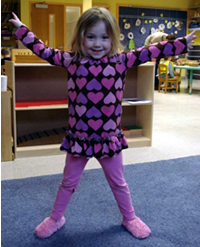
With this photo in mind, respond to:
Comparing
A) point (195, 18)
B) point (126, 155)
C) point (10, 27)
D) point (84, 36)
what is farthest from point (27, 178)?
point (195, 18)

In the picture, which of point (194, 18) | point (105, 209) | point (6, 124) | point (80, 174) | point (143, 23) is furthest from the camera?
point (194, 18)

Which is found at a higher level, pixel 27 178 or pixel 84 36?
pixel 84 36

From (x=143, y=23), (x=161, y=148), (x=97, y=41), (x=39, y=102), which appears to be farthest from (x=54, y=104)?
(x=143, y=23)

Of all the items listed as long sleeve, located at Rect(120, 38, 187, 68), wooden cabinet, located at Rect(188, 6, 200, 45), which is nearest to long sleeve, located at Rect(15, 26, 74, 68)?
long sleeve, located at Rect(120, 38, 187, 68)

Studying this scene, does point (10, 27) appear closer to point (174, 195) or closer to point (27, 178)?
point (27, 178)

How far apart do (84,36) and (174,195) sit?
108 cm

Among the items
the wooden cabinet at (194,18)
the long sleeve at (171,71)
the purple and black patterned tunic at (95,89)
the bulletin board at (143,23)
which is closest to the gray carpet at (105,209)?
the purple and black patterned tunic at (95,89)

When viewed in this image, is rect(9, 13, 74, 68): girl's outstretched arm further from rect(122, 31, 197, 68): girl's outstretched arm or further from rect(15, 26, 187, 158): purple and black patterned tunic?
rect(122, 31, 197, 68): girl's outstretched arm

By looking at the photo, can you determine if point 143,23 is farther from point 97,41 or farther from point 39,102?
point 97,41

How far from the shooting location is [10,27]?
8602 mm

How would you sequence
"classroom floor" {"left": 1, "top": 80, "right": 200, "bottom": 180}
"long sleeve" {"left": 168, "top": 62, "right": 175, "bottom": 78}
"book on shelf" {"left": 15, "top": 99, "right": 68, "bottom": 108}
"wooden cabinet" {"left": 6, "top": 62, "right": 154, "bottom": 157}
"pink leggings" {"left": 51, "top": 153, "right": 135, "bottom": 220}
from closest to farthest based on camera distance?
"pink leggings" {"left": 51, "top": 153, "right": 135, "bottom": 220} → "classroom floor" {"left": 1, "top": 80, "right": 200, "bottom": 180} → "book on shelf" {"left": 15, "top": 99, "right": 68, "bottom": 108} → "wooden cabinet" {"left": 6, "top": 62, "right": 154, "bottom": 157} → "long sleeve" {"left": 168, "top": 62, "right": 175, "bottom": 78}

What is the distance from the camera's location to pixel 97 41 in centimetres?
127

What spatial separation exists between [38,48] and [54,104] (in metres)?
1.39

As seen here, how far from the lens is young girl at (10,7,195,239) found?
1286mm
